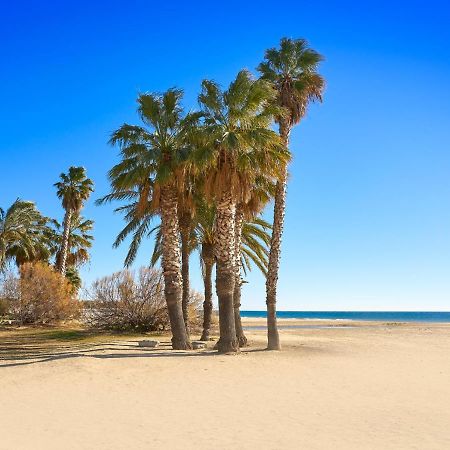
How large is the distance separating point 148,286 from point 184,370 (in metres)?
20.4

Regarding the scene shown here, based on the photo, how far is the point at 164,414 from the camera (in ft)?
35.2

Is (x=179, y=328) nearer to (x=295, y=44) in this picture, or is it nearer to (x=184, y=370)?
(x=184, y=370)

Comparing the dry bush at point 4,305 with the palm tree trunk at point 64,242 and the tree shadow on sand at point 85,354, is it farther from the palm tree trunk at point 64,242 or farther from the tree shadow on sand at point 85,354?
the tree shadow on sand at point 85,354

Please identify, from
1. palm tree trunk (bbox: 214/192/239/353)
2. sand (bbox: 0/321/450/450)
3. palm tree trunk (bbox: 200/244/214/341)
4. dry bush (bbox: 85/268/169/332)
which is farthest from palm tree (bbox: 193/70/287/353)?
dry bush (bbox: 85/268/169/332)

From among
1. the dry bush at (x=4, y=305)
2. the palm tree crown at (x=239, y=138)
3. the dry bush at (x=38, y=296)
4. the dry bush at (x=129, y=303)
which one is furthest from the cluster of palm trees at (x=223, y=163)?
the dry bush at (x=4, y=305)

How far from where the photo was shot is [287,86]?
24.1 m

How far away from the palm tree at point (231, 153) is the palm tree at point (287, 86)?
2.29 m

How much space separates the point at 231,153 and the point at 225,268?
4.89 meters

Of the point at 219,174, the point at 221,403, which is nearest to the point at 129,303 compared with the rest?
the point at 219,174

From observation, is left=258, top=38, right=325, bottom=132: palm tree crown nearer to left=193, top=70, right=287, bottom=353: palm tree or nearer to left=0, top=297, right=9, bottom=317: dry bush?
left=193, top=70, right=287, bottom=353: palm tree

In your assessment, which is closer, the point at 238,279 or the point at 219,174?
the point at 219,174

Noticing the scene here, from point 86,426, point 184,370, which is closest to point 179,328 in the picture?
point 184,370

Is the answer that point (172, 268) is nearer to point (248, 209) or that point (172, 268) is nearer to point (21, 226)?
point (248, 209)

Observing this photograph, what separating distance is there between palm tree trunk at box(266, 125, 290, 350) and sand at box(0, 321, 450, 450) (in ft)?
12.0
